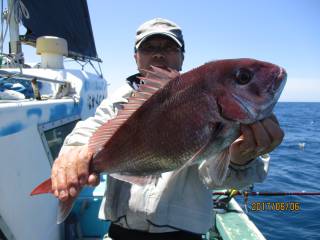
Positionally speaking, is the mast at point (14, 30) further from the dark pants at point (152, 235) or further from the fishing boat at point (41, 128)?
the dark pants at point (152, 235)

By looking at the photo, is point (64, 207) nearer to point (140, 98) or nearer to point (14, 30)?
point (140, 98)

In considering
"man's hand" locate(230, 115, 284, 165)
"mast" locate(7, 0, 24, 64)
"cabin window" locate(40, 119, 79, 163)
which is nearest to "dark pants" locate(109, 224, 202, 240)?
"man's hand" locate(230, 115, 284, 165)

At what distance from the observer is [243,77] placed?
1709 millimetres

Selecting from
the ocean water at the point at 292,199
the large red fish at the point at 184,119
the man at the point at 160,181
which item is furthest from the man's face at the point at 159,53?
the ocean water at the point at 292,199

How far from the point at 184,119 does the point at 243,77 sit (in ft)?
1.17

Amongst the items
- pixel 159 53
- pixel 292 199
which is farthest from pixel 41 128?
pixel 292 199

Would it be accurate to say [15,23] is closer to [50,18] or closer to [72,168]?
[50,18]

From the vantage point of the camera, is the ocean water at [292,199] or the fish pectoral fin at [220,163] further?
the ocean water at [292,199]

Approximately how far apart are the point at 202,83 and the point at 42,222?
254cm

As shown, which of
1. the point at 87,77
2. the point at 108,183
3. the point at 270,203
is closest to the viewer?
the point at 108,183

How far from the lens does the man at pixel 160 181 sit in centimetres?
200

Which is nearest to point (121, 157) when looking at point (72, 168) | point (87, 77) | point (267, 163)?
point (72, 168)

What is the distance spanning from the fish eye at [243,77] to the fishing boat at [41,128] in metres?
1.98

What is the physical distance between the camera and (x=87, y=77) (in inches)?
242
